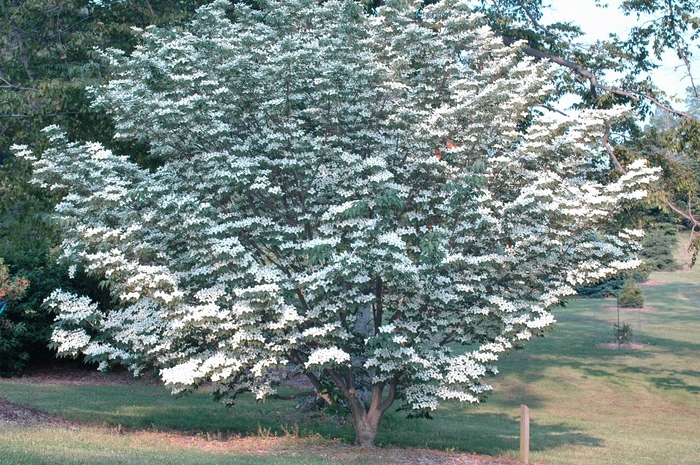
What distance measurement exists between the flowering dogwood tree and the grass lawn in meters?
1.15

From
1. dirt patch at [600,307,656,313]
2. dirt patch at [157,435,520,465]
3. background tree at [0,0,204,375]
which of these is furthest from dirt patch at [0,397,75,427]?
dirt patch at [600,307,656,313]

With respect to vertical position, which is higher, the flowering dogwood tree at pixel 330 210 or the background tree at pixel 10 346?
the flowering dogwood tree at pixel 330 210

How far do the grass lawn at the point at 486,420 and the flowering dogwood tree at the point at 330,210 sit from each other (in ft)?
3.78

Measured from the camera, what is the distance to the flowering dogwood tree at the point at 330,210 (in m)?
9.05

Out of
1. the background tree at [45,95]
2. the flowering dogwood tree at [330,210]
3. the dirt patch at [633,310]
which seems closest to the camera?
the flowering dogwood tree at [330,210]

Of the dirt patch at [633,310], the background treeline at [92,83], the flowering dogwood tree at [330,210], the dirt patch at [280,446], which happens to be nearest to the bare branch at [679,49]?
the background treeline at [92,83]

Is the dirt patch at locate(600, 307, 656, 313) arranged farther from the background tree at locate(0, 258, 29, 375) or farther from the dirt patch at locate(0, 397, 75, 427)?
the dirt patch at locate(0, 397, 75, 427)

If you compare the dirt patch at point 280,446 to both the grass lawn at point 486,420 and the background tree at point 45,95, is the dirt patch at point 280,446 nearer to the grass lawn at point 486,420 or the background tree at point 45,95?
the grass lawn at point 486,420

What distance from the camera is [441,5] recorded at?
423 inches

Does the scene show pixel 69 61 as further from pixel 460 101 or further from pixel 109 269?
pixel 460 101

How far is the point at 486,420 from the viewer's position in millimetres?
16625

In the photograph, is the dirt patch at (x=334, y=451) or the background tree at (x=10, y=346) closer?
the dirt patch at (x=334, y=451)

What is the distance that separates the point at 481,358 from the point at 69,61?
1221cm

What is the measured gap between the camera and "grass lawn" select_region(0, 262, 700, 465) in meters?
9.20
